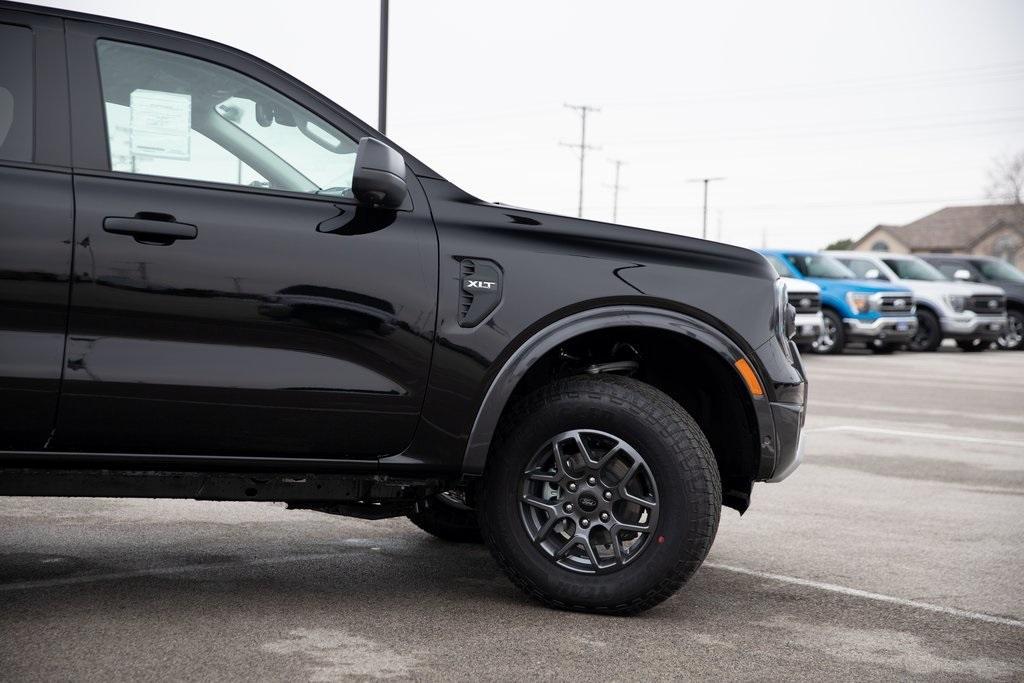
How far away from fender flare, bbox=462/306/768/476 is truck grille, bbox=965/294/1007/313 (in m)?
22.4

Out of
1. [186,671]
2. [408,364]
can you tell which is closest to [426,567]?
[408,364]

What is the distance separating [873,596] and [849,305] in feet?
60.8

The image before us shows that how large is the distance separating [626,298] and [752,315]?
19.3 inches

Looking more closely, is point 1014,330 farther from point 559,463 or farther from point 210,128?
point 210,128

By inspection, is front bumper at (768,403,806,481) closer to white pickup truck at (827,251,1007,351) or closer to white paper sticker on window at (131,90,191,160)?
white paper sticker on window at (131,90,191,160)

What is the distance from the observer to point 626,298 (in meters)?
4.41

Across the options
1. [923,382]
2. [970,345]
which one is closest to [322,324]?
[923,382]

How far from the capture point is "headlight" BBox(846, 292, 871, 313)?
22.6 m

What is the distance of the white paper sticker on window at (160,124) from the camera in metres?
4.19

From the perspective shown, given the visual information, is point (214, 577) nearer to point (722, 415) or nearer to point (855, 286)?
point (722, 415)

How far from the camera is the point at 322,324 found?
4117mm

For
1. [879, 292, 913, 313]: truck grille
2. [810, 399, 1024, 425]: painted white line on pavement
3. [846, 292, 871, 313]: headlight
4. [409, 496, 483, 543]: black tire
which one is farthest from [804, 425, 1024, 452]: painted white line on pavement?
[879, 292, 913, 313]: truck grille

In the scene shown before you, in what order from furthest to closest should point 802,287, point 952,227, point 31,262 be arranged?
1. point 952,227
2. point 802,287
3. point 31,262

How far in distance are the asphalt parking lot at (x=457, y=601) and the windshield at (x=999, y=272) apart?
2163cm
